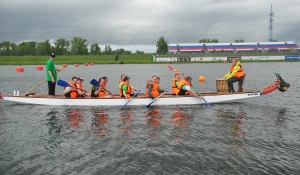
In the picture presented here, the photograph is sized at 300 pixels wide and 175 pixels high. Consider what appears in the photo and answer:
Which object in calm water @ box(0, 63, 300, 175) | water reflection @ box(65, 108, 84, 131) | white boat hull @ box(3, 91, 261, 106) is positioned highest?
white boat hull @ box(3, 91, 261, 106)

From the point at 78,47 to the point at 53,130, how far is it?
5192 inches

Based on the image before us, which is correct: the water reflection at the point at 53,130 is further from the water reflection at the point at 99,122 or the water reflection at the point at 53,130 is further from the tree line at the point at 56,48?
the tree line at the point at 56,48

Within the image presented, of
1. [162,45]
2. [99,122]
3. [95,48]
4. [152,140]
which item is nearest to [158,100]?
[99,122]

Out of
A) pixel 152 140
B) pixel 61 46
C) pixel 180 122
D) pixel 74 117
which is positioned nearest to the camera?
pixel 152 140

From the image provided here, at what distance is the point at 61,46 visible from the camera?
142 meters

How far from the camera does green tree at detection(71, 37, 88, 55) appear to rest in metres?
138

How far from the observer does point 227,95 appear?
53.8 feet

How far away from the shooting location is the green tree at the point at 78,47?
138m

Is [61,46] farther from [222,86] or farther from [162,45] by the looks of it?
[222,86]

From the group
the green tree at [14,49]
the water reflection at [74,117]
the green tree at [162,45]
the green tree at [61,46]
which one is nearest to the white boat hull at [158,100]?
the water reflection at [74,117]

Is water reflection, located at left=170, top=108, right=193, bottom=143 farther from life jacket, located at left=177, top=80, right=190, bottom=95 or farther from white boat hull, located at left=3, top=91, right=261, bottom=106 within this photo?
life jacket, located at left=177, top=80, right=190, bottom=95

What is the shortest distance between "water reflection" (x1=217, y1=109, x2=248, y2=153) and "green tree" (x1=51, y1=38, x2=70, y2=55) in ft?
429

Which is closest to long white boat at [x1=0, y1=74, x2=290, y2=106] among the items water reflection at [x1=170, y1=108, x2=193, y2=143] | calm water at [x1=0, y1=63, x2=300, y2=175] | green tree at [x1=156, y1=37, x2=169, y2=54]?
calm water at [x1=0, y1=63, x2=300, y2=175]

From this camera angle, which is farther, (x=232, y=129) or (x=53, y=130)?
(x=53, y=130)
